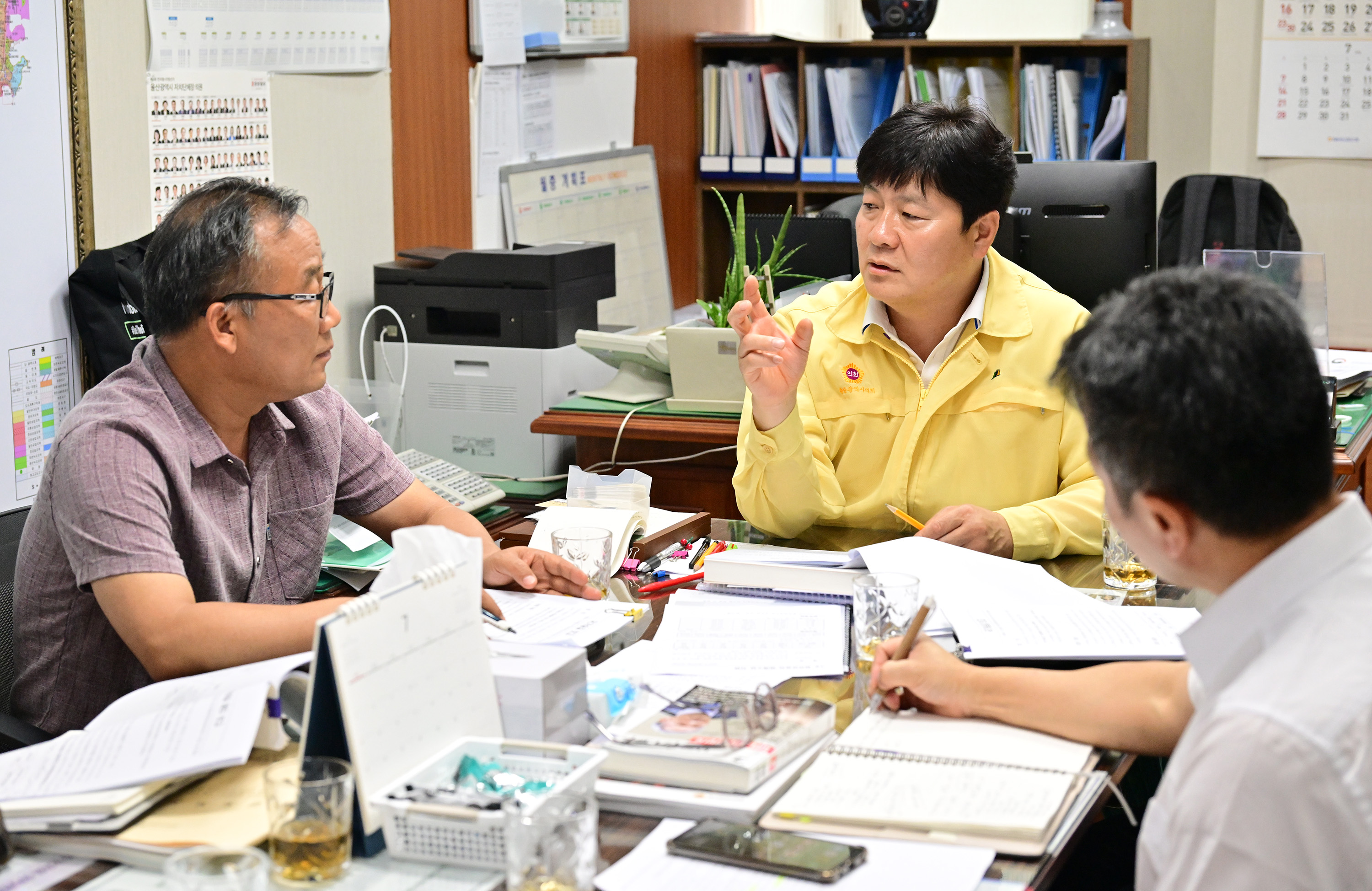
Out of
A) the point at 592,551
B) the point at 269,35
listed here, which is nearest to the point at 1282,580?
the point at 592,551

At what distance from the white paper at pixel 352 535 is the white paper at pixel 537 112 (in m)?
2.03

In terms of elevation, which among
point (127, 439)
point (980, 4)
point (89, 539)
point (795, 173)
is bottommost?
point (89, 539)

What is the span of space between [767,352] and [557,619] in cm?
55

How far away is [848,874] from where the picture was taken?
1104 millimetres

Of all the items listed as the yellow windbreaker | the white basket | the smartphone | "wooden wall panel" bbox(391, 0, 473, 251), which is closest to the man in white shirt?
the smartphone

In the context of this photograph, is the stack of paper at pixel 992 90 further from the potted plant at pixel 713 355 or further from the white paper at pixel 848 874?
the white paper at pixel 848 874

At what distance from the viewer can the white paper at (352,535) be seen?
7.04 feet

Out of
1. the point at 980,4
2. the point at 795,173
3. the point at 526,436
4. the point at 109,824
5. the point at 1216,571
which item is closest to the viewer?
the point at 1216,571

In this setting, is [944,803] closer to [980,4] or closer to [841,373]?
[841,373]

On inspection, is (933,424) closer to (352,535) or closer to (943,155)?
(943,155)

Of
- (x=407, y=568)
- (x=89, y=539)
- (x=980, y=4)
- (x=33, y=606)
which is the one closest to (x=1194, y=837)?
(x=407, y=568)

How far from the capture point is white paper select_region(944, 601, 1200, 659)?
1.48 metres

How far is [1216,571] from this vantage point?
3.48 feet

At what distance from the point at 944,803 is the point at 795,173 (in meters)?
4.13
